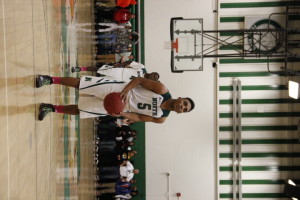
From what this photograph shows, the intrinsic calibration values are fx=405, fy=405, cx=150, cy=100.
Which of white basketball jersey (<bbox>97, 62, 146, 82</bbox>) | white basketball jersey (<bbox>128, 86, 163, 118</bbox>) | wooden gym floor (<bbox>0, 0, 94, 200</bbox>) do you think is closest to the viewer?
wooden gym floor (<bbox>0, 0, 94, 200</bbox>)

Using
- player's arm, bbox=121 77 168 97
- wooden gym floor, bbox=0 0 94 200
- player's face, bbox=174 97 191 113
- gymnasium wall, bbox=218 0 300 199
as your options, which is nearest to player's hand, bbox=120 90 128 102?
player's arm, bbox=121 77 168 97

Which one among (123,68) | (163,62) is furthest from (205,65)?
(123,68)

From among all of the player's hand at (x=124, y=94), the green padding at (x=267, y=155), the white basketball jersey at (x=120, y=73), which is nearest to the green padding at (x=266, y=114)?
the green padding at (x=267, y=155)

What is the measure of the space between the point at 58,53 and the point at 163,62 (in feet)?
18.0

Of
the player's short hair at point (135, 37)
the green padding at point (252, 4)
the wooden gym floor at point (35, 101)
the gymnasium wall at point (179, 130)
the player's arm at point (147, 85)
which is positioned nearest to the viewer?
the wooden gym floor at point (35, 101)

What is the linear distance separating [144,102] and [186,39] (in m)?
4.60

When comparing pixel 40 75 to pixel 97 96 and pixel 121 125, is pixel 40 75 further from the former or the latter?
pixel 121 125

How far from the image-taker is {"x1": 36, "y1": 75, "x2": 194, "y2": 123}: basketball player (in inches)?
179

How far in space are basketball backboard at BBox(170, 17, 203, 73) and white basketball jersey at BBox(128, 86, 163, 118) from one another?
4439 mm

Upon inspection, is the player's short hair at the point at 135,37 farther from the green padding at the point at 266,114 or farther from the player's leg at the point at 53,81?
the player's leg at the point at 53,81

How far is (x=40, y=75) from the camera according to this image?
4090mm

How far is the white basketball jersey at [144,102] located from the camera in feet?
15.2

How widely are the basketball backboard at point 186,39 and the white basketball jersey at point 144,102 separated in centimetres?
444

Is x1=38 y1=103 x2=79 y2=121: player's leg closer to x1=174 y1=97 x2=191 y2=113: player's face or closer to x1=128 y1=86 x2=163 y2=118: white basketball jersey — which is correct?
x1=128 y1=86 x2=163 y2=118: white basketball jersey
